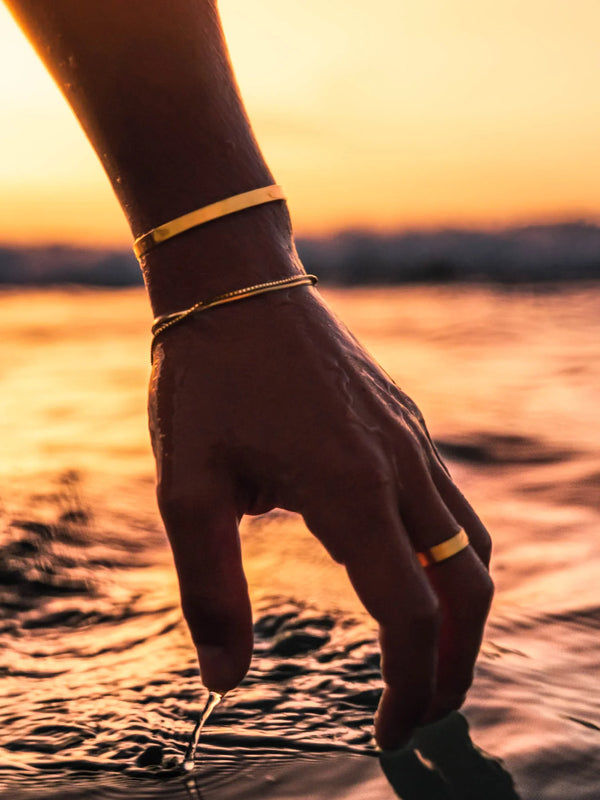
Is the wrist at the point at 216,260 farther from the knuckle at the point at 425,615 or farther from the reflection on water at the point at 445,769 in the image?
the reflection on water at the point at 445,769

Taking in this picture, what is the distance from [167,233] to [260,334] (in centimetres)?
22

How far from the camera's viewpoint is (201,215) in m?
1.25

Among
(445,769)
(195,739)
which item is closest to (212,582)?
(195,739)

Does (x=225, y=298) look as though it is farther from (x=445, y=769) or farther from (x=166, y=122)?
(x=445, y=769)

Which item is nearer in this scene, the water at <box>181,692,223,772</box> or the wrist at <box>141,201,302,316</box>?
the wrist at <box>141,201,302,316</box>

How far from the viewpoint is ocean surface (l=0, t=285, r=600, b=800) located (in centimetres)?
147

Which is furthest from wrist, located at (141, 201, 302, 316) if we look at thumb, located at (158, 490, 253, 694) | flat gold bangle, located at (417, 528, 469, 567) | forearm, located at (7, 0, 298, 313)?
flat gold bangle, located at (417, 528, 469, 567)

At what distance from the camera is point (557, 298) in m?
14.3

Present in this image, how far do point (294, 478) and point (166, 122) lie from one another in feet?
1.82

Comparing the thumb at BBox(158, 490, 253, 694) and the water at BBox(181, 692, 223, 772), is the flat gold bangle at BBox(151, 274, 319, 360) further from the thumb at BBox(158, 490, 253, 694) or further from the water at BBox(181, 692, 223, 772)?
the water at BBox(181, 692, 223, 772)

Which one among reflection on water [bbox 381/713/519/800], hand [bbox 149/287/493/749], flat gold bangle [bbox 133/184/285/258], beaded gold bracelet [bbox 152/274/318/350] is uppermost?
flat gold bangle [bbox 133/184/285/258]

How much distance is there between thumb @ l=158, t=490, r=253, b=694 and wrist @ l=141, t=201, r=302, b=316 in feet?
1.03

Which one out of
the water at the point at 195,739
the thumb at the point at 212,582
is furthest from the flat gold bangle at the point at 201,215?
the water at the point at 195,739

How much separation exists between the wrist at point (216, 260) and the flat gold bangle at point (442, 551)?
469 mm
